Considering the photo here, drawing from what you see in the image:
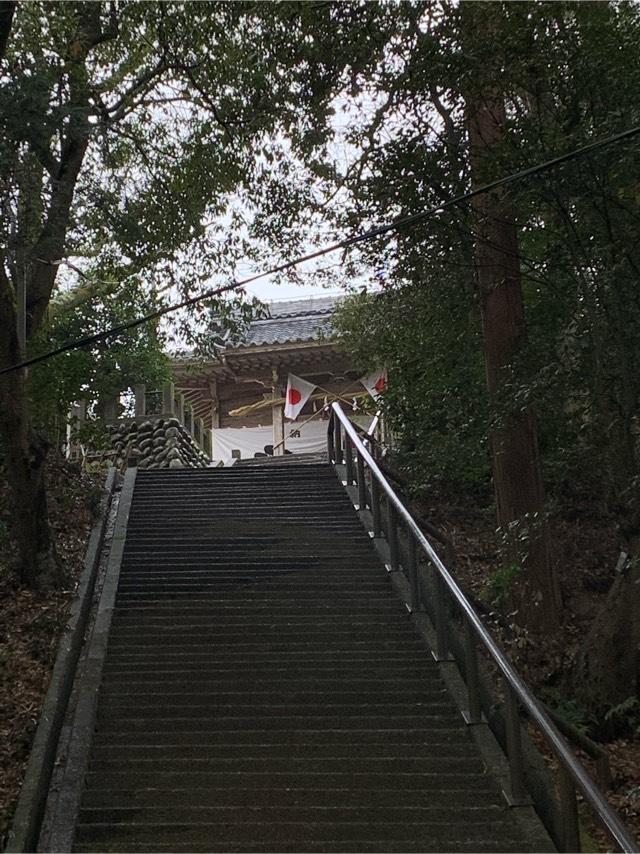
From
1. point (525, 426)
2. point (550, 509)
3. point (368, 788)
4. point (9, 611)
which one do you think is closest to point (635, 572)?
point (550, 509)

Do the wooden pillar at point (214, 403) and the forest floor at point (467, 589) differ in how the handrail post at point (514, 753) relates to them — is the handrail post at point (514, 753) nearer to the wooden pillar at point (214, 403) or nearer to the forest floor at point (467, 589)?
the forest floor at point (467, 589)

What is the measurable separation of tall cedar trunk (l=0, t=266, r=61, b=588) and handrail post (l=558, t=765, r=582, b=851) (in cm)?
524

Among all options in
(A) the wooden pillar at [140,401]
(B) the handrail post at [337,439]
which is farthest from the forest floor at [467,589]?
(A) the wooden pillar at [140,401]

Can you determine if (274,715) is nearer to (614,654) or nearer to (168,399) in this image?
(614,654)

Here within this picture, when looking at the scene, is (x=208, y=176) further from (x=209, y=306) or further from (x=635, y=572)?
(x=635, y=572)

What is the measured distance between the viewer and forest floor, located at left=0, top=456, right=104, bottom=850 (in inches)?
213

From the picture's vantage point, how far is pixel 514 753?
4.75 m

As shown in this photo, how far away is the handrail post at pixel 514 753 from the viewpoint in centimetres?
472

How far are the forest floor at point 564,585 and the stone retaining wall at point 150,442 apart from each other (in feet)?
21.5

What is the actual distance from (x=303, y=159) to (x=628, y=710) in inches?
241

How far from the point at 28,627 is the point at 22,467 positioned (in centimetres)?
145

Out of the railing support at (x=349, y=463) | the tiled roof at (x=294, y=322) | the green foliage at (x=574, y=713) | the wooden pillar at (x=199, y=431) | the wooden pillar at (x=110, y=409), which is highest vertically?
the tiled roof at (x=294, y=322)

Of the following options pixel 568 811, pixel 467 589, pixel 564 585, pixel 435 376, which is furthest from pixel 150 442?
pixel 568 811

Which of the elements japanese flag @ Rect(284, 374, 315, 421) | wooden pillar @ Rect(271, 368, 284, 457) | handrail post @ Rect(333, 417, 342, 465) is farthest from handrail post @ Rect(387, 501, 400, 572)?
wooden pillar @ Rect(271, 368, 284, 457)
